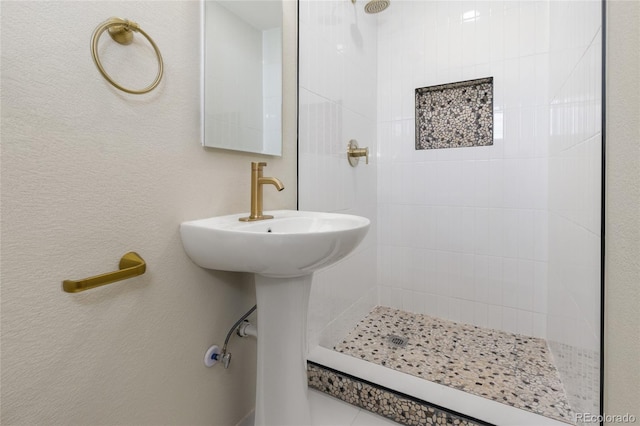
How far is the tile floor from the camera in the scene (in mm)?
1250

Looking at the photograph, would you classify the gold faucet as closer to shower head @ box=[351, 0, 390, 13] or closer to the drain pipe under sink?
the drain pipe under sink

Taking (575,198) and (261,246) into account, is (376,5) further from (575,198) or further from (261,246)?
(261,246)

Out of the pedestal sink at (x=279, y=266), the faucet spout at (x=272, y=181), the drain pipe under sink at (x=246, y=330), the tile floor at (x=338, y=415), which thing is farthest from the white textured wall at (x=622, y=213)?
the drain pipe under sink at (x=246, y=330)

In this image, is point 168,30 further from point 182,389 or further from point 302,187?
point 182,389

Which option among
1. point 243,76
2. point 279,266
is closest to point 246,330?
point 279,266

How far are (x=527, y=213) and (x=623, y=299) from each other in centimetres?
121

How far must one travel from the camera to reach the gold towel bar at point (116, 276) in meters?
0.67

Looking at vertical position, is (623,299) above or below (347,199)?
below

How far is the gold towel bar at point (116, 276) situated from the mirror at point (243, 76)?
408mm

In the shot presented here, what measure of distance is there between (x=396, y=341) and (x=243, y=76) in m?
1.57

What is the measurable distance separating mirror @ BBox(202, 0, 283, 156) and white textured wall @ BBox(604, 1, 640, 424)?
3.47ft

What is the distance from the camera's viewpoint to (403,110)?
2.15 metres

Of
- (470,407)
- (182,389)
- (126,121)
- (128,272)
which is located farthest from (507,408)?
(126,121)

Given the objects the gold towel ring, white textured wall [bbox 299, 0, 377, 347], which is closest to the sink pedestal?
white textured wall [bbox 299, 0, 377, 347]
